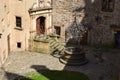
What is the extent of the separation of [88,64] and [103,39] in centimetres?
537

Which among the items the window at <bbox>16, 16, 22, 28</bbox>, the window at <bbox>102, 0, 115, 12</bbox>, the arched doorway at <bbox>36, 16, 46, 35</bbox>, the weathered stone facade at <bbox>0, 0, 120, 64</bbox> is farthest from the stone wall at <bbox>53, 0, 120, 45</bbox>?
the window at <bbox>16, 16, 22, 28</bbox>

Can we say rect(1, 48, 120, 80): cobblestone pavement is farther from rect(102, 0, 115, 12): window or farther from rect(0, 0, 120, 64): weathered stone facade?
rect(102, 0, 115, 12): window

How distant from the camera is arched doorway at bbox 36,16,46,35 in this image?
40.1 meters

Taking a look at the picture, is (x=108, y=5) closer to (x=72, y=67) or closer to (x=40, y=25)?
(x=40, y=25)

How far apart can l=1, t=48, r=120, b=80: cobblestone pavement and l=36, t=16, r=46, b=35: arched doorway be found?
296 cm

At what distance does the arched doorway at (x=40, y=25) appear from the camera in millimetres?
40062

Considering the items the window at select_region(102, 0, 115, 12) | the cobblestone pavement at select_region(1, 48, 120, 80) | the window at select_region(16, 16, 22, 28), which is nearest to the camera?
the cobblestone pavement at select_region(1, 48, 120, 80)

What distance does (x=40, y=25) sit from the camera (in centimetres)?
4053

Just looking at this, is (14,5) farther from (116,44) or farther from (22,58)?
(116,44)

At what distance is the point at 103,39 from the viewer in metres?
40.6

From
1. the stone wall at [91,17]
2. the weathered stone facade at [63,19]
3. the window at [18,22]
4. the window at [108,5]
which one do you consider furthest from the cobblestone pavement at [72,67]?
the window at [108,5]

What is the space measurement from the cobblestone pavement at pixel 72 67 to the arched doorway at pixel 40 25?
9.71 ft

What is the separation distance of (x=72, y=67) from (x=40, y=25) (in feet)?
25.2

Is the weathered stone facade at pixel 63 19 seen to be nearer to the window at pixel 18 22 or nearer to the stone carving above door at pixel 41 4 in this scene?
the stone carving above door at pixel 41 4
